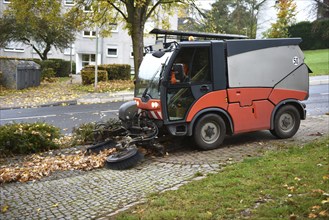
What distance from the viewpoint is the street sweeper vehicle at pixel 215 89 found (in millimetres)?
8773

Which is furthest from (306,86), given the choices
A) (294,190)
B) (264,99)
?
(294,190)

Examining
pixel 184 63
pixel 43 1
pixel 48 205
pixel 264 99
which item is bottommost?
pixel 48 205

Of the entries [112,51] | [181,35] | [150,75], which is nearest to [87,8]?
[181,35]

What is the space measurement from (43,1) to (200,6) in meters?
8.60

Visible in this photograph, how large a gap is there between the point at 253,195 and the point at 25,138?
5790mm

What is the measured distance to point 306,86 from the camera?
10055 millimetres

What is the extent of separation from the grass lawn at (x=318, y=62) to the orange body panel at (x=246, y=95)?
2279 cm

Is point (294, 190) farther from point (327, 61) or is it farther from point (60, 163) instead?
point (327, 61)

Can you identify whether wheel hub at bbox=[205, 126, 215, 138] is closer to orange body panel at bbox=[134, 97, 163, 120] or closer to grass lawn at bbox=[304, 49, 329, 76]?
orange body panel at bbox=[134, 97, 163, 120]

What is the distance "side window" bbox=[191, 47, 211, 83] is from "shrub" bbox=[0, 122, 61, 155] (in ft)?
11.8

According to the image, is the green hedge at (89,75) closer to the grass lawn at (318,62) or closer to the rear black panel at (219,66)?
the grass lawn at (318,62)

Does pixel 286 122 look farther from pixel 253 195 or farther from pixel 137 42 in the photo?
pixel 137 42

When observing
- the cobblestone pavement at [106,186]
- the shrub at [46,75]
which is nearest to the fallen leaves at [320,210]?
the cobblestone pavement at [106,186]

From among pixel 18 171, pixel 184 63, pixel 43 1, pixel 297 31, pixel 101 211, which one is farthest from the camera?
pixel 297 31
